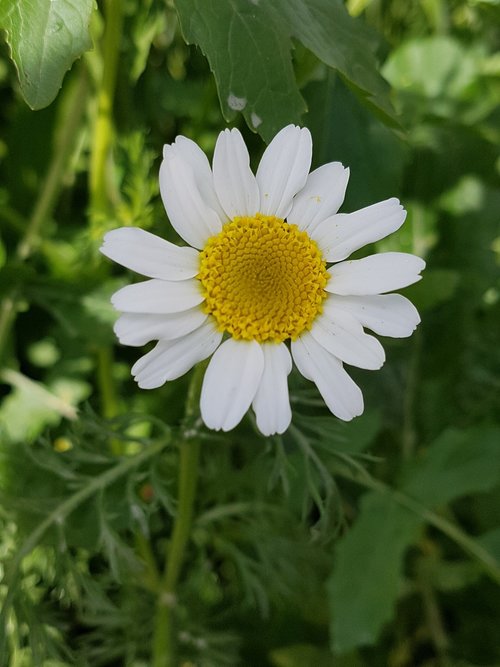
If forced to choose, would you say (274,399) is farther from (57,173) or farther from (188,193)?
(57,173)

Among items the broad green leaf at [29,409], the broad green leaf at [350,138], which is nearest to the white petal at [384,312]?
the broad green leaf at [350,138]

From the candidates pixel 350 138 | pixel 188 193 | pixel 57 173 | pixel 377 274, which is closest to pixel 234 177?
pixel 188 193

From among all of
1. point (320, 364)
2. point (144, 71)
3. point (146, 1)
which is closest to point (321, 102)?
point (146, 1)

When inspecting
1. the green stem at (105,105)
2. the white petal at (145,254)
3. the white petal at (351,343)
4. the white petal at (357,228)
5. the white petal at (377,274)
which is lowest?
the white petal at (145,254)

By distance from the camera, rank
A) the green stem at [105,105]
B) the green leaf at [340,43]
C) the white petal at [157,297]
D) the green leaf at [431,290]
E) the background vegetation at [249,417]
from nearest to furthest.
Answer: the white petal at [157,297]
the green leaf at [340,43]
the background vegetation at [249,417]
the green stem at [105,105]
the green leaf at [431,290]

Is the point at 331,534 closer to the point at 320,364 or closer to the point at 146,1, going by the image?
the point at 320,364

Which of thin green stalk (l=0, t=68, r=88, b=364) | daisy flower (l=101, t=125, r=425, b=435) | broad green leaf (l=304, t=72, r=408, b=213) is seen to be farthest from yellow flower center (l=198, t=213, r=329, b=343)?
thin green stalk (l=0, t=68, r=88, b=364)

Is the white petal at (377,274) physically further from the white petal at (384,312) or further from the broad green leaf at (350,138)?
the broad green leaf at (350,138)
